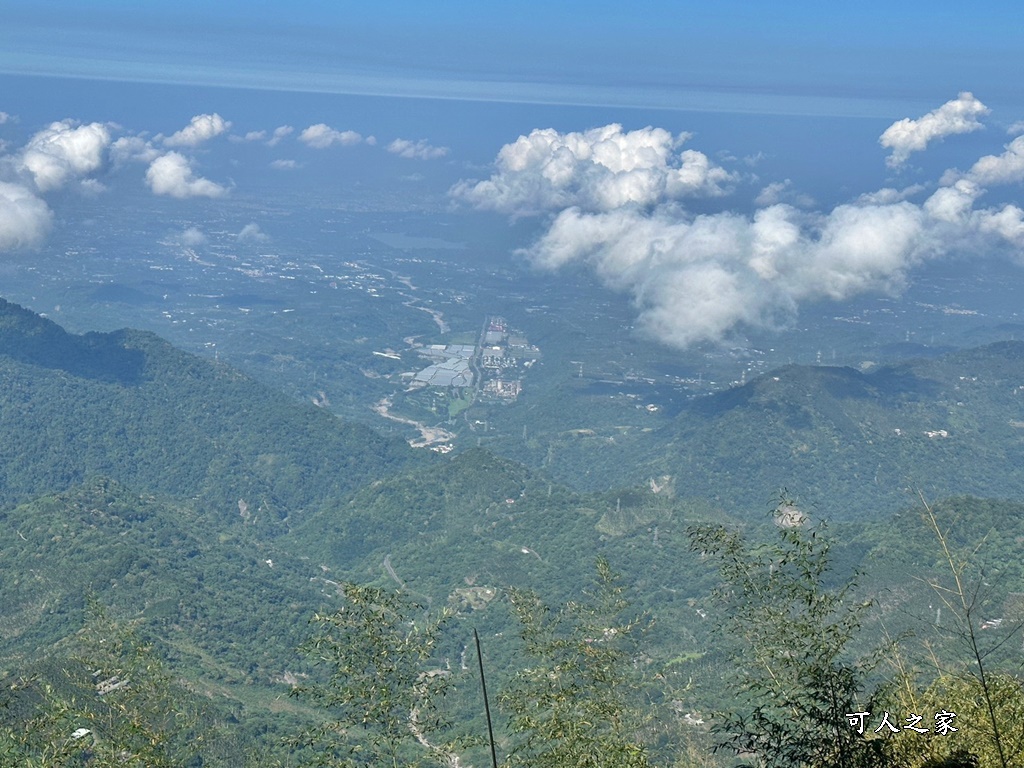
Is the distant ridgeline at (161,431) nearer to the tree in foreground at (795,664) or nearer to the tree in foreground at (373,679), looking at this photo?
the tree in foreground at (373,679)

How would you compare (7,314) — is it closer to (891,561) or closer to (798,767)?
(891,561)

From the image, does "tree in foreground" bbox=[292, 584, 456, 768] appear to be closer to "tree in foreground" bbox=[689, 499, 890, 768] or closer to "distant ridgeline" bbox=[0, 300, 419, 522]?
"tree in foreground" bbox=[689, 499, 890, 768]

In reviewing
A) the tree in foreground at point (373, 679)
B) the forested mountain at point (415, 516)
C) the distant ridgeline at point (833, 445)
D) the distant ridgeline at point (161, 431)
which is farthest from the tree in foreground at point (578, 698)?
the distant ridgeline at point (833, 445)

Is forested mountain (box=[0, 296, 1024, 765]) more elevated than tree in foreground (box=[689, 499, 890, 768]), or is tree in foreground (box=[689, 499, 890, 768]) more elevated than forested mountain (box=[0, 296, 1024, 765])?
tree in foreground (box=[689, 499, 890, 768])

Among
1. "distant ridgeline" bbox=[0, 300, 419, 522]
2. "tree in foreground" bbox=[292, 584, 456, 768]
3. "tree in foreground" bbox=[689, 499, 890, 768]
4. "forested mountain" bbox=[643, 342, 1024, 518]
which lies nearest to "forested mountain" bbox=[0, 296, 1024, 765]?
"distant ridgeline" bbox=[0, 300, 419, 522]

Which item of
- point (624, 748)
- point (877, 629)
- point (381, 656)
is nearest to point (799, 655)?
point (624, 748)

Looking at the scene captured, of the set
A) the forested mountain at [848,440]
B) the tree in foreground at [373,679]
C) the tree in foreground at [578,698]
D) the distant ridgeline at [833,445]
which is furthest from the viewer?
the forested mountain at [848,440]

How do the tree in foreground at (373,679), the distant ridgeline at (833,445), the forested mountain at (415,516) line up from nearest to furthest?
the tree in foreground at (373,679)
the forested mountain at (415,516)
the distant ridgeline at (833,445)
